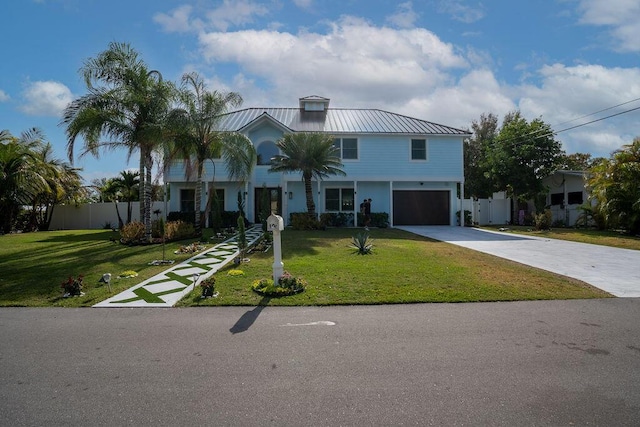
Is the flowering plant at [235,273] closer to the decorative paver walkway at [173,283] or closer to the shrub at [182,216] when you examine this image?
the decorative paver walkway at [173,283]

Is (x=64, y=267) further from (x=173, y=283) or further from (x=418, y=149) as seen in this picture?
(x=418, y=149)

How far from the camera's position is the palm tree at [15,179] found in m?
20.2

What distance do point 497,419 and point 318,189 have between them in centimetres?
1892

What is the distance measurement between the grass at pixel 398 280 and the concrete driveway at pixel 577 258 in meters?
0.65

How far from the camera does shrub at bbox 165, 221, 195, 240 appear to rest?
14734 millimetres

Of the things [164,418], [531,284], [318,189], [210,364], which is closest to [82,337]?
[210,364]

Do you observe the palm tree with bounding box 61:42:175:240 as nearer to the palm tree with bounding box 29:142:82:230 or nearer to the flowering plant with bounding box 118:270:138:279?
the flowering plant with bounding box 118:270:138:279

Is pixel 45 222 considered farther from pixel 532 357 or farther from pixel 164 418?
pixel 532 357

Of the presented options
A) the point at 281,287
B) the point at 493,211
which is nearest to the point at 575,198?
the point at 493,211

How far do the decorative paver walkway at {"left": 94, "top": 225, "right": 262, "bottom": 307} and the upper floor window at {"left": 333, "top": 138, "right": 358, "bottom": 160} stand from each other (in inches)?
452

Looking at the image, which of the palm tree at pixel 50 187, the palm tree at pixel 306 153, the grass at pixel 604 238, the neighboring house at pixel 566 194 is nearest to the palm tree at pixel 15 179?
the palm tree at pixel 50 187

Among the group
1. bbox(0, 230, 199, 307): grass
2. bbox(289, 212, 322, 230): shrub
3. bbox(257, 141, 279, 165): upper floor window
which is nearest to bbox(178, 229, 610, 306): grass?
bbox(0, 230, 199, 307): grass

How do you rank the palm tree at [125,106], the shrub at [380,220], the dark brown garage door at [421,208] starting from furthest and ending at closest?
1. the dark brown garage door at [421,208]
2. the shrub at [380,220]
3. the palm tree at [125,106]

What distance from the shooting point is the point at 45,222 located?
23.9 metres
